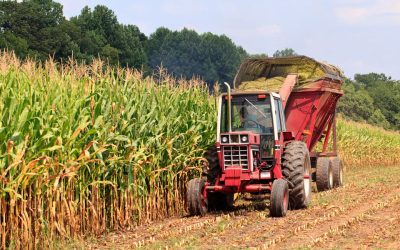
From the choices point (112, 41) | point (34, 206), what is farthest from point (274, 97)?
point (112, 41)

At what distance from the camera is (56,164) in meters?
8.70

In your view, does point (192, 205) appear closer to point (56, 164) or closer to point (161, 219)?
point (161, 219)

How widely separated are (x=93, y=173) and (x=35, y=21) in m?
40.5

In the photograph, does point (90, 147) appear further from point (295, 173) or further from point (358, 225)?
point (358, 225)

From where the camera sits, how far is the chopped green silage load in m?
15.5

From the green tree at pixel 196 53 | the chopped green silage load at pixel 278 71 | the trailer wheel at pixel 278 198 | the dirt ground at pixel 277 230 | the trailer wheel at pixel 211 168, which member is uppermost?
the green tree at pixel 196 53

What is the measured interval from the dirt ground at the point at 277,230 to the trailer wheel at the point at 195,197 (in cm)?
18

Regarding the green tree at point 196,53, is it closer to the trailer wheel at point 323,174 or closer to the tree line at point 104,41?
the tree line at point 104,41

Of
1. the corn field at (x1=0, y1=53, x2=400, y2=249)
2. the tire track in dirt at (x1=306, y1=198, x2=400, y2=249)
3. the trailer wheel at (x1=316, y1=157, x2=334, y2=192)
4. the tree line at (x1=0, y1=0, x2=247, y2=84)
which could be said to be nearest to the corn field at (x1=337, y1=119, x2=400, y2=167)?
the tree line at (x1=0, y1=0, x2=247, y2=84)

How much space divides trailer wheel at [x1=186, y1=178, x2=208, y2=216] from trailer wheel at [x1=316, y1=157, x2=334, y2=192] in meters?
5.19

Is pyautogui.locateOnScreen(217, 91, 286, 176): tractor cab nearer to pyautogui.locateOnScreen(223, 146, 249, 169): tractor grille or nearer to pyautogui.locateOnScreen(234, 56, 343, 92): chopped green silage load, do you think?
pyautogui.locateOnScreen(223, 146, 249, 169): tractor grille

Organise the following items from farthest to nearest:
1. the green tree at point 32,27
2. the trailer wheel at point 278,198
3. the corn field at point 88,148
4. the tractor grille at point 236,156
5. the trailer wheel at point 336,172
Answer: the green tree at point 32,27
the trailer wheel at point 336,172
the tractor grille at point 236,156
the trailer wheel at point 278,198
the corn field at point 88,148

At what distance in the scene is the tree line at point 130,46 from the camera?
4566 centimetres

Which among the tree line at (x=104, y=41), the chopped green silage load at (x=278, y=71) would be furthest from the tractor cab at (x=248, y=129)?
the tree line at (x=104, y=41)
